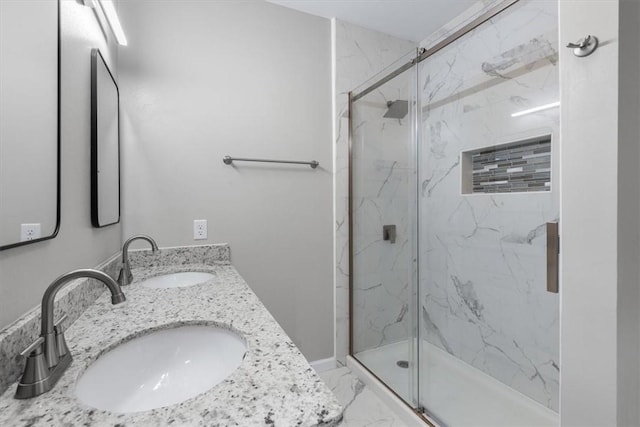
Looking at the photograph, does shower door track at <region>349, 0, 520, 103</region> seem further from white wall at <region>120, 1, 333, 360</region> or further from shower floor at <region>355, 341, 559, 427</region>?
shower floor at <region>355, 341, 559, 427</region>

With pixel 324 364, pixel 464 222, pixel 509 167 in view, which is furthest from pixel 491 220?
pixel 324 364

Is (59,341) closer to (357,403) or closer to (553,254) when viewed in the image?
(553,254)

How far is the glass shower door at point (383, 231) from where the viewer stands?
5.68ft

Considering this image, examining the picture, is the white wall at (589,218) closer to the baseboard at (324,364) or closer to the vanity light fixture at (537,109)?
the vanity light fixture at (537,109)

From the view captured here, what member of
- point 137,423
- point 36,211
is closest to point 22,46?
point 36,211

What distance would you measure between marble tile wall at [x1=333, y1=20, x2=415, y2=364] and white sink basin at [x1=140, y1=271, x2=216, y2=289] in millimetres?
894

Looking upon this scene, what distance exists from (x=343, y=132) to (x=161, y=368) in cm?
169

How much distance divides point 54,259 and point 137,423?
592 millimetres

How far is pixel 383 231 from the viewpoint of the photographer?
1923 mm

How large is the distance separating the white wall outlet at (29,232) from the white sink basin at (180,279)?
789 mm

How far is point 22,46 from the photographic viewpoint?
0.63 meters

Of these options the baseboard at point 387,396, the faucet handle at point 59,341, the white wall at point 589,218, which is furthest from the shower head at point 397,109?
the faucet handle at point 59,341

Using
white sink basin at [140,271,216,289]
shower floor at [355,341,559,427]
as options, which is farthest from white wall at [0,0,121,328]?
shower floor at [355,341,559,427]

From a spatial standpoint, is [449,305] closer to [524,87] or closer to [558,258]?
[558,258]
